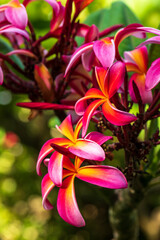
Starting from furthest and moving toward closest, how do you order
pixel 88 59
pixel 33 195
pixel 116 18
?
pixel 33 195 → pixel 116 18 → pixel 88 59

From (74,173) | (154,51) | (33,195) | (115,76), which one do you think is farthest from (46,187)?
(33,195)

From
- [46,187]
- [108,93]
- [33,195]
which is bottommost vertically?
[33,195]

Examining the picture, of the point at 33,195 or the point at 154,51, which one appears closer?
the point at 154,51

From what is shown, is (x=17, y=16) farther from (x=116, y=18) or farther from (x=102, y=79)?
(x=116, y=18)

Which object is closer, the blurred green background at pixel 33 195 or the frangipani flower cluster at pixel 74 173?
the frangipani flower cluster at pixel 74 173

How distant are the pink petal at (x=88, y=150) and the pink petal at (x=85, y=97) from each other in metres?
0.05

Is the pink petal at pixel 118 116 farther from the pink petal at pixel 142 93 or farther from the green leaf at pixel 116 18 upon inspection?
the green leaf at pixel 116 18

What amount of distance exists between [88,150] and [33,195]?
2.29 m

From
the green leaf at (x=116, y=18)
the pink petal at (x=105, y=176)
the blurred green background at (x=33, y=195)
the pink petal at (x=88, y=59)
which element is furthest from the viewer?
the blurred green background at (x=33, y=195)

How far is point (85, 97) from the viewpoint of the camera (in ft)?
1.21

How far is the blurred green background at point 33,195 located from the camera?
182 centimetres

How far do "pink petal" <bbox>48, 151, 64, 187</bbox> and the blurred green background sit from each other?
1470mm

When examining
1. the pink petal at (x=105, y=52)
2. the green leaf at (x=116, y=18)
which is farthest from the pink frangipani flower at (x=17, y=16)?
the green leaf at (x=116, y=18)

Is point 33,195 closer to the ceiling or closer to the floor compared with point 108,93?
closer to the floor
